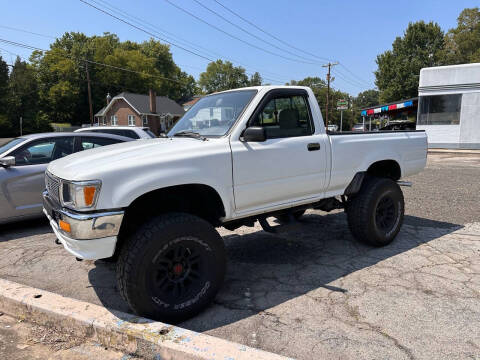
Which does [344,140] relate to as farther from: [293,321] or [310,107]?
[293,321]

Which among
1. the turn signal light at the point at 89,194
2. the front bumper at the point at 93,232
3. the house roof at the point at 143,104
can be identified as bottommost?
the front bumper at the point at 93,232

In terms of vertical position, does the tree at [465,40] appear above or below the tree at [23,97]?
above

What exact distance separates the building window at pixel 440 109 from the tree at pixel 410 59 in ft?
96.9

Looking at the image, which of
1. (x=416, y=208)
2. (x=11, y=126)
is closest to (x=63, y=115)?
(x=11, y=126)

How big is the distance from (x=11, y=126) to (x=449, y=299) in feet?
195

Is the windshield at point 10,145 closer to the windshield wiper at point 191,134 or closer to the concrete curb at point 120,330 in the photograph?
the concrete curb at point 120,330

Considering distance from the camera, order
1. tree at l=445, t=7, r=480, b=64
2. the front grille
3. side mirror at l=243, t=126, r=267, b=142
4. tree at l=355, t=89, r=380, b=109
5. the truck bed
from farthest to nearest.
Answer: tree at l=355, t=89, r=380, b=109 → tree at l=445, t=7, r=480, b=64 → the truck bed → side mirror at l=243, t=126, r=267, b=142 → the front grille

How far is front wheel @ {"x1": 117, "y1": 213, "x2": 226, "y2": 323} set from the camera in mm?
2715

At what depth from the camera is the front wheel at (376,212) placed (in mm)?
4426

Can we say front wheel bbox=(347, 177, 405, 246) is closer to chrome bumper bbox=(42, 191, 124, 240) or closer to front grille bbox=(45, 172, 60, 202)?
chrome bumper bbox=(42, 191, 124, 240)

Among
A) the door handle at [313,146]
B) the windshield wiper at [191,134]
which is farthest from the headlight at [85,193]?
the door handle at [313,146]

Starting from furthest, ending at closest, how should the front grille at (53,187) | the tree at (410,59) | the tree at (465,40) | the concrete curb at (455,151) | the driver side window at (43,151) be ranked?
the tree at (465,40)
the tree at (410,59)
the concrete curb at (455,151)
the driver side window at (43,151)
the front grille at (53,187)

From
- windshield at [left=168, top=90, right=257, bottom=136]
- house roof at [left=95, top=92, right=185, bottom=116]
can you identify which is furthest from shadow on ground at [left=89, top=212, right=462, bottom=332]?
house roof at [left=95, top=92, right=185, bottom=116]

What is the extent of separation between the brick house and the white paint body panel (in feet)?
153
